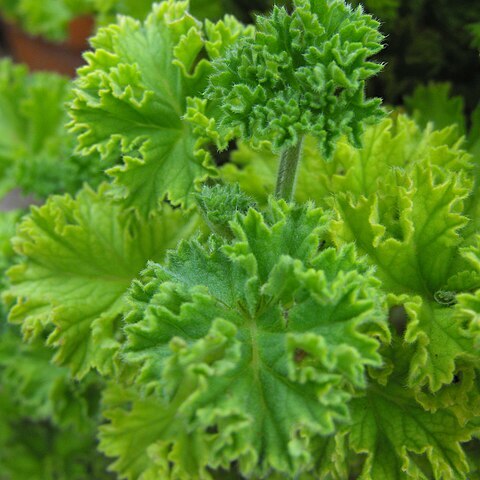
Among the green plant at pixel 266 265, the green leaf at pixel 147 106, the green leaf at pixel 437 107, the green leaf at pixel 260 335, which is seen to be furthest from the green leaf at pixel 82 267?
the green leaf at pixel 437 107

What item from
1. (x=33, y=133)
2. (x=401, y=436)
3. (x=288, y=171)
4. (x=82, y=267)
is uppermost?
(x=288, y=171)

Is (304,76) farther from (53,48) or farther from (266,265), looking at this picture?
(53,48)

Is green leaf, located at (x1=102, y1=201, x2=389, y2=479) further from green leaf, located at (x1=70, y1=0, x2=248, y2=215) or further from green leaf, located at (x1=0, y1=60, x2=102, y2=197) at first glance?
green leaf, located at (x1=0, y1=60, x2=102, y2=197)

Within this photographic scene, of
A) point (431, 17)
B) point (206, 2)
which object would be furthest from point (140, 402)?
point (431, 17)


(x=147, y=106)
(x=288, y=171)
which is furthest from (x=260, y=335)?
(x=147, y=106)

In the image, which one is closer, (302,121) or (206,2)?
(302,121)

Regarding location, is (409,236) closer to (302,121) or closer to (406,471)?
(302,121)

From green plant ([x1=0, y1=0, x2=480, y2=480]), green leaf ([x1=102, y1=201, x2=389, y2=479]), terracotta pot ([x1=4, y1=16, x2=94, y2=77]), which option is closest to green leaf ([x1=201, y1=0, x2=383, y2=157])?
green plant ([x1=0, y1=0, x2=480, y2=480])
